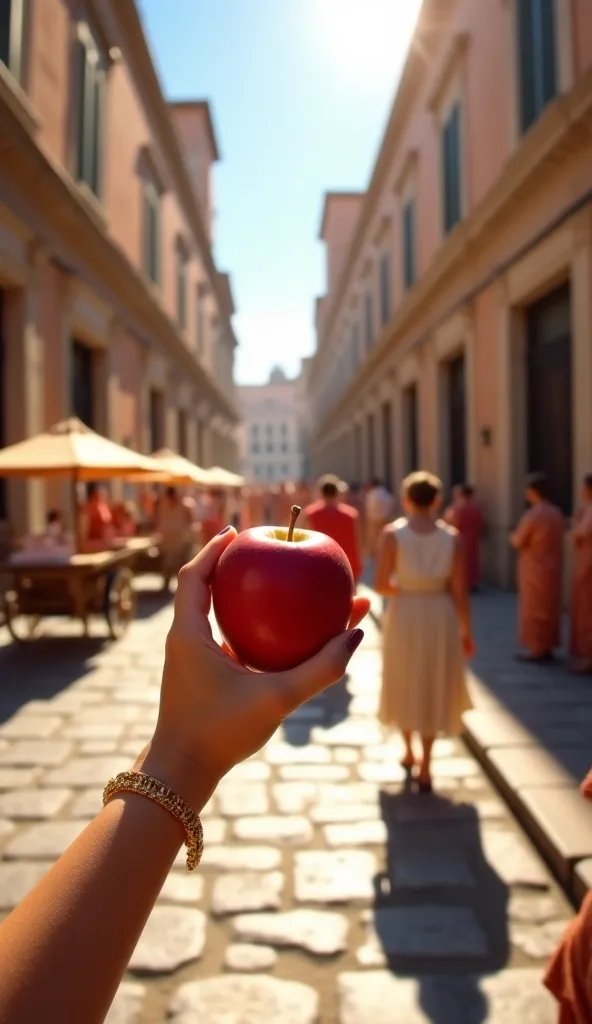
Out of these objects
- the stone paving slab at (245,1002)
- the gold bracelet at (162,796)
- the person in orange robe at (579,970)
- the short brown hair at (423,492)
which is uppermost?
the short brown hair at (423,492)

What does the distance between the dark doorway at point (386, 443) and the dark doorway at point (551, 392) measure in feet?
38.3

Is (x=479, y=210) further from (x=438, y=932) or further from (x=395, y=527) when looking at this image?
(x=438, y=932)

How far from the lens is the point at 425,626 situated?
4070mm

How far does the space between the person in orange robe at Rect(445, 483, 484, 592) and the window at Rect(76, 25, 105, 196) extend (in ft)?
28.7

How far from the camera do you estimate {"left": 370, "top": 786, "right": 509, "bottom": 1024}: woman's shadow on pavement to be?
8.00 ft

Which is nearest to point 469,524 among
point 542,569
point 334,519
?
point 542,569

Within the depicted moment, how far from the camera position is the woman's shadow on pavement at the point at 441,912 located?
2.44m

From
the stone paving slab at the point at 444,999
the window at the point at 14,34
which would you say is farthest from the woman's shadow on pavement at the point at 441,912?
the window at the point at 14,34

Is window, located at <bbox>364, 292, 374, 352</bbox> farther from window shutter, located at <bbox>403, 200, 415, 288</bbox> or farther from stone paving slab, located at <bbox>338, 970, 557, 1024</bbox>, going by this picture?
stone paving slab, located at <bbox>338, 970, 557, 1024</bbox>

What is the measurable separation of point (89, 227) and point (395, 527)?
34.2 feet

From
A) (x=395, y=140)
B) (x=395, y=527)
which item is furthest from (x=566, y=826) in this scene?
(x=395, y=140)

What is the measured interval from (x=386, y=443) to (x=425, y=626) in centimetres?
1936

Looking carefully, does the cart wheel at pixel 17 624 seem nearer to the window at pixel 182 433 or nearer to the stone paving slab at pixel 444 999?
the stone paving slab at pixel 444 999

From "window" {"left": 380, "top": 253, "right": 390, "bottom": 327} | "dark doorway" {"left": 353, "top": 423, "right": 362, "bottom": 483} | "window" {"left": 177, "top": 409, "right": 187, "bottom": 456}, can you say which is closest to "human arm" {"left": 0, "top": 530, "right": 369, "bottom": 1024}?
"window" {"left": 380, "top": 253, "right": 390, "bottom": 327}
